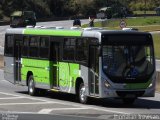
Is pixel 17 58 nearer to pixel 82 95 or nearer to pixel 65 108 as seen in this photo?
pixel 82 95

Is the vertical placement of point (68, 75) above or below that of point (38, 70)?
above

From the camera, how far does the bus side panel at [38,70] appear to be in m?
26.1

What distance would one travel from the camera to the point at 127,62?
22.6 m

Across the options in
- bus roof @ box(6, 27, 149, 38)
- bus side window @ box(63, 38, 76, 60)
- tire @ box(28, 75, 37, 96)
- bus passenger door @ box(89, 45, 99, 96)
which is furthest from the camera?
tire @ box(28, 75, 37, 96)

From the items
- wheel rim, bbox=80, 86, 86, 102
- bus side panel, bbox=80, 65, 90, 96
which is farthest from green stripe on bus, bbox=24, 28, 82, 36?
wheel rim, bbox=80, 86, 86, 102

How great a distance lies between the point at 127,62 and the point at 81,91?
219 cm

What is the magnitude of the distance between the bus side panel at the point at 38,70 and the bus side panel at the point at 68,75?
919mm

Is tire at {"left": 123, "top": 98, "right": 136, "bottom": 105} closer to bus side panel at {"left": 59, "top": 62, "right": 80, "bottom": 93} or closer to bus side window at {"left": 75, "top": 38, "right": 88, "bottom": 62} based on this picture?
bus side panel at {"left": 59, "top": 62, "right": 80, "bottom": 93}

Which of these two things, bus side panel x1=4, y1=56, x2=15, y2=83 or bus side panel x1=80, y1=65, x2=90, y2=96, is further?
bus side panel x1=4, y1=56, x2=15, y2=83

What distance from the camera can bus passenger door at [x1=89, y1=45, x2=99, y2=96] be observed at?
891 inches

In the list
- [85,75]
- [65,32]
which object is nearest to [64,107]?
[85,75]

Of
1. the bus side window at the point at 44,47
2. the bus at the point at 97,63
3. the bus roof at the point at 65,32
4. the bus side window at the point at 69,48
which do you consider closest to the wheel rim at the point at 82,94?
the bus at the point at 97,63

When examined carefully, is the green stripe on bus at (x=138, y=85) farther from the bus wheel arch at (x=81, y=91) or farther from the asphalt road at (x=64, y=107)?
the bus wheel arch at (x=81, y=91)

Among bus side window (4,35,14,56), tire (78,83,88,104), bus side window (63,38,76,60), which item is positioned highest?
bus side window (63,38,76,60)
